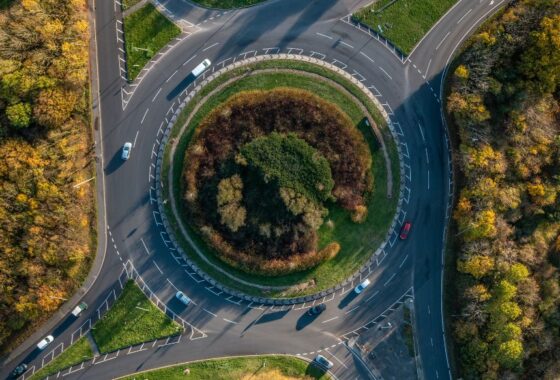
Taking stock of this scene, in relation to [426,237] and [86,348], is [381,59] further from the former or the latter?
[86,348]

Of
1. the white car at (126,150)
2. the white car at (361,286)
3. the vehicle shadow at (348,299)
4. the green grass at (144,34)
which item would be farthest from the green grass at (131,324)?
the green grass at (144,34)

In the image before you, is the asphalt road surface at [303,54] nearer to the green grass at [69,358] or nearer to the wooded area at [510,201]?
the wooded area at [510,201]

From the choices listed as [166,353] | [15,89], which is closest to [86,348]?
[166,353]

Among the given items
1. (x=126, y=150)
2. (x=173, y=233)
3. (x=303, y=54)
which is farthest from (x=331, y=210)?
(x=126, y=150)

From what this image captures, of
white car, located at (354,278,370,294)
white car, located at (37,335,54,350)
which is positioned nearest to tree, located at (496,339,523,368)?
white car, located at (354,278,370,294)

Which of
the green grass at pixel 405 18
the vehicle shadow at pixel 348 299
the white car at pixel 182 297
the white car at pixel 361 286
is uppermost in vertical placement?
the green grass at pixel 405 18

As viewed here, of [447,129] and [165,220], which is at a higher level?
[447,129]
